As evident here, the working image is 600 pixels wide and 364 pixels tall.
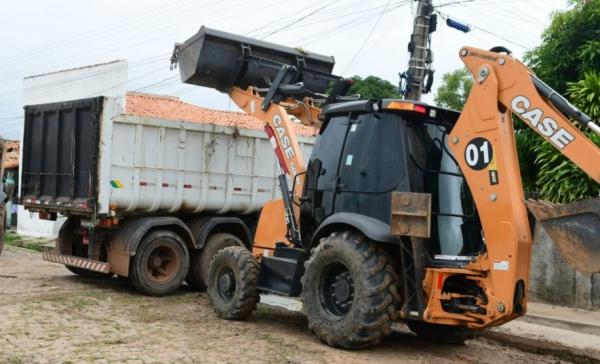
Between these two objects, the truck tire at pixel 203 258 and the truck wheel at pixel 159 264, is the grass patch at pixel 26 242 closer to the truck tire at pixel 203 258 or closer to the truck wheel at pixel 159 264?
the truck tire at pixel 203 258

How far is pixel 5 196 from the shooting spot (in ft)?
46.3

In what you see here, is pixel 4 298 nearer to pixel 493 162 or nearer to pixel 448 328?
pixel 448 328

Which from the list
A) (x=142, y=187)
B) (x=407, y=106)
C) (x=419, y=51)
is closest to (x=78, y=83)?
(x=419, y=51)

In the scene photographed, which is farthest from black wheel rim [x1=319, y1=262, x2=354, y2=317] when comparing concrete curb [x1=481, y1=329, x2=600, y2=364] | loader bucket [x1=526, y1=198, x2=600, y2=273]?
concrete curb [x1=481, y1=329, x2=600, y2=364]

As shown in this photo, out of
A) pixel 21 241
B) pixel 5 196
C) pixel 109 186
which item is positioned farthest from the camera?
pixel 21 241

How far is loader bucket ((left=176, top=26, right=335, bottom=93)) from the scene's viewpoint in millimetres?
9812

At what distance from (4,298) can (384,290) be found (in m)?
5.40

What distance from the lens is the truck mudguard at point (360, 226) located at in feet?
20.8

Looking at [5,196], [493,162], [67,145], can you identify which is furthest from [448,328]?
[5,196]

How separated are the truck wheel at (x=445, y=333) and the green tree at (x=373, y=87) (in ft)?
58.3

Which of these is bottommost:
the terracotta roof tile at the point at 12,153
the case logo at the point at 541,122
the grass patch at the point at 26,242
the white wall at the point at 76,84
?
the grass patch at the point at 26,242

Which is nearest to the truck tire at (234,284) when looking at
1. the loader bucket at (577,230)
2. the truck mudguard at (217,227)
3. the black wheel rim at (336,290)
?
the black wheel rim at (336,290)

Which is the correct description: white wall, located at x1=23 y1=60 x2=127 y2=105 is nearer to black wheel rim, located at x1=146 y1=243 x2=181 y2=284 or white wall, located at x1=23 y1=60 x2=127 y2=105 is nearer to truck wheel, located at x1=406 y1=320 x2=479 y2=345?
black wheel rim, located at x1=146 y1=243 x2=181 y2=284

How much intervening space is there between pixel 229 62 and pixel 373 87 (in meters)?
15.8
